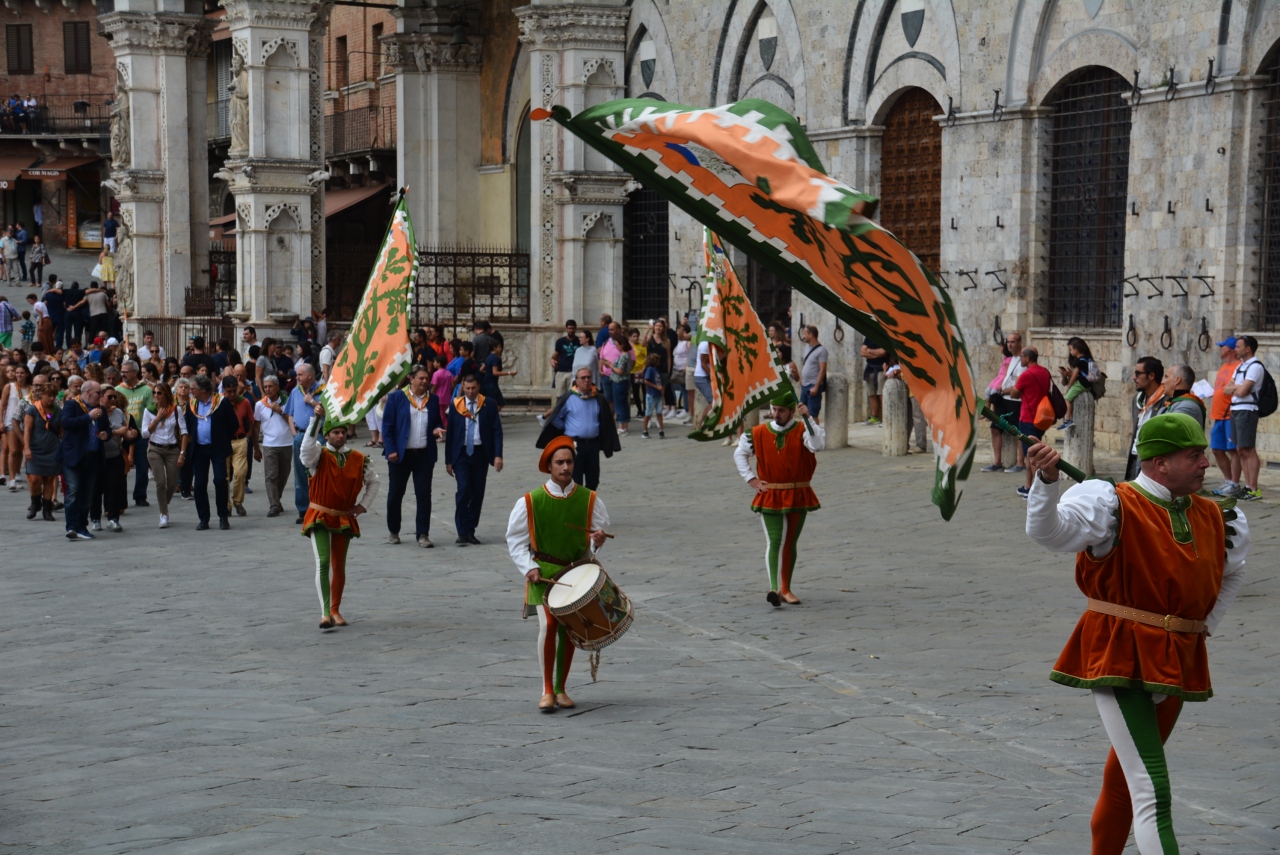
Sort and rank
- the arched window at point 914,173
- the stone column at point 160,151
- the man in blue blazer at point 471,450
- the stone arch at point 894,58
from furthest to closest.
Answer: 1. the stone column at point 160,151
2. the arched window at point 914,173
3. the stone arch at point 894,58
4. the man in blue blazer at point 471,450

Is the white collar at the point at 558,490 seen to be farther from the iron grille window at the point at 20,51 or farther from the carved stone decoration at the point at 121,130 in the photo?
the iron grille window at the point at 20,51

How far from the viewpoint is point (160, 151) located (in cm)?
3253

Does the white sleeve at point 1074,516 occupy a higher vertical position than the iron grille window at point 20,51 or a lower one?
lower

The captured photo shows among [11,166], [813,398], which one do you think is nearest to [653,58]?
[813,398]

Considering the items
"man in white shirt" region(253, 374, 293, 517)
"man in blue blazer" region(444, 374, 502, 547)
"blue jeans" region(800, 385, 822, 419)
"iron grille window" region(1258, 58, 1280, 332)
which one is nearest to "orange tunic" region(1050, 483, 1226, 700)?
"man in blue blazer" region(444, 374, 502, 547)

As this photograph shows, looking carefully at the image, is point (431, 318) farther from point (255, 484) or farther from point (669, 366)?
point (255, 484)

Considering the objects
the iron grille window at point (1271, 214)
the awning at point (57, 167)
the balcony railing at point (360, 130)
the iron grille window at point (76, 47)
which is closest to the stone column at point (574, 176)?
the balcony railing at point (360, 130)

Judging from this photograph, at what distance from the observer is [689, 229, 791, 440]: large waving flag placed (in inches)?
448

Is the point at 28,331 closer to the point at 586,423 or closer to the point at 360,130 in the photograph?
the point at 360,130

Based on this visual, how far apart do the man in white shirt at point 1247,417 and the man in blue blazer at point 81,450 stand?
1141 cm

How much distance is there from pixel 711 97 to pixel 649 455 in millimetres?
8240

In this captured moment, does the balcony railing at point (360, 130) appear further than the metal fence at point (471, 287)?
Yes

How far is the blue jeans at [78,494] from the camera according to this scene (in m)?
16.3

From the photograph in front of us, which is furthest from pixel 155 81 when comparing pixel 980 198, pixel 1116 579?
pixel 1116 579
